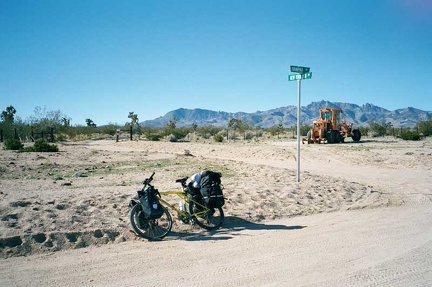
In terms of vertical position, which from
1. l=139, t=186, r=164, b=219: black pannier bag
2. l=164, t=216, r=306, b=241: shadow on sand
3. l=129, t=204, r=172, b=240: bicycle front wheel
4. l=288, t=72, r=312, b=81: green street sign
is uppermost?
l=288, t=72, r=312, b=81: green street sign

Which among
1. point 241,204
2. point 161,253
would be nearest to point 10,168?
point 241,204

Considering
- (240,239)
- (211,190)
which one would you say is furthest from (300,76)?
(240,239)

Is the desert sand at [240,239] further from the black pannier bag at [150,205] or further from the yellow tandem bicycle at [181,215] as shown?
the black pannier bag at [150,205]

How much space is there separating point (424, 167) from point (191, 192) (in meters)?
14.2

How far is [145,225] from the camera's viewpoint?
721cm

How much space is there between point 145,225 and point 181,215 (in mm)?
995

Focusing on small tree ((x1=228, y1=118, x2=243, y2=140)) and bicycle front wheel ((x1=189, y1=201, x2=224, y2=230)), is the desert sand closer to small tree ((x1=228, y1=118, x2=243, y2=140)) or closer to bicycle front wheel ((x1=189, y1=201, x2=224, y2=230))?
bicycle front wheel ((x1=189, y1=201, x2=224, y2=230))

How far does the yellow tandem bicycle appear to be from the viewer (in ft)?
23.7

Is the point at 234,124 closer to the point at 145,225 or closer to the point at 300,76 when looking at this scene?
the point at 300,76

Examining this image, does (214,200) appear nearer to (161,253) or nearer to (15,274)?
(161,253)

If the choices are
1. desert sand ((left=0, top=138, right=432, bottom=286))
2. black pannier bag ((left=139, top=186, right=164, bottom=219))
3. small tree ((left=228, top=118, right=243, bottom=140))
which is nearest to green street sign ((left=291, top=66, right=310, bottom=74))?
desert sand ((left=0, top=138, right=432, bottom=286))

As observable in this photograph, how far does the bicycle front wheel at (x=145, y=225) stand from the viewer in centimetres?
713

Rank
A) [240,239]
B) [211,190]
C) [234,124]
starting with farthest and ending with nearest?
[234,124] → [211,190] → [240,239]

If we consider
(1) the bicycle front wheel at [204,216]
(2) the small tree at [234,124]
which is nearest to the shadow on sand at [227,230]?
(1) the bicycle front wheel at [204,216]
